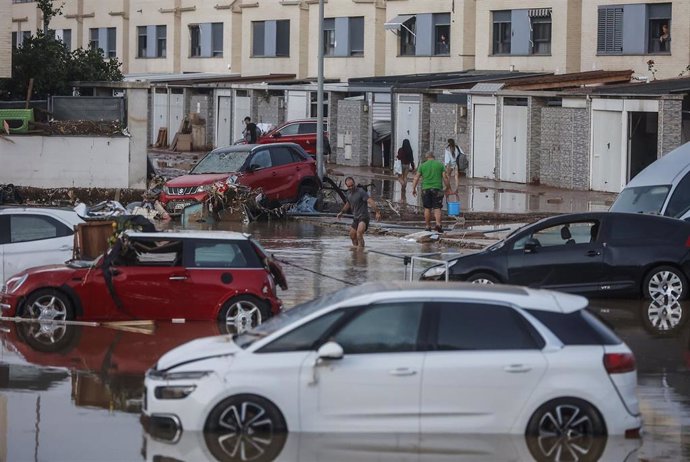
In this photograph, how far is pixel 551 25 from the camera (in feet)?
169

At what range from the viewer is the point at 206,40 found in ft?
234

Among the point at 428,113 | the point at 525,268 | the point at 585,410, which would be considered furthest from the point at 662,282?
the point at 428,113

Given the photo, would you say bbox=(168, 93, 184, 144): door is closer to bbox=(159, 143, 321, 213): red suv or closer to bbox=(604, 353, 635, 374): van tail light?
bbox=(159, 143, 321, 213): red suv

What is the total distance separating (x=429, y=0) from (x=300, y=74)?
9.51 meters

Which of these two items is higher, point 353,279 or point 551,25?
point 551,25

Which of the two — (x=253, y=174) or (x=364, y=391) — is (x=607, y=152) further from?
(x=364, y=391)

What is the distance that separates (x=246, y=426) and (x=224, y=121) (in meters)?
50.3

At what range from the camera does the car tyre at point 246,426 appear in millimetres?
10914

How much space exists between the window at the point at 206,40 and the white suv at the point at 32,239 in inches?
2011

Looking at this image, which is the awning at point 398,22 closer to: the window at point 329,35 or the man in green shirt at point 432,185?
the window at point 329,35

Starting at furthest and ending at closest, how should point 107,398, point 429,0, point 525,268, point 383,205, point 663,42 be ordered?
point 429,0
point 663,42
point 383,205
point 525,268
point 107,398

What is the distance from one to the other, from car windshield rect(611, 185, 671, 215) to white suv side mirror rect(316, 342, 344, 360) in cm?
1450

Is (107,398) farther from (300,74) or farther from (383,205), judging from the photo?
(300,74)

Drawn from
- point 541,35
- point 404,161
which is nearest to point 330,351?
point 404,161
